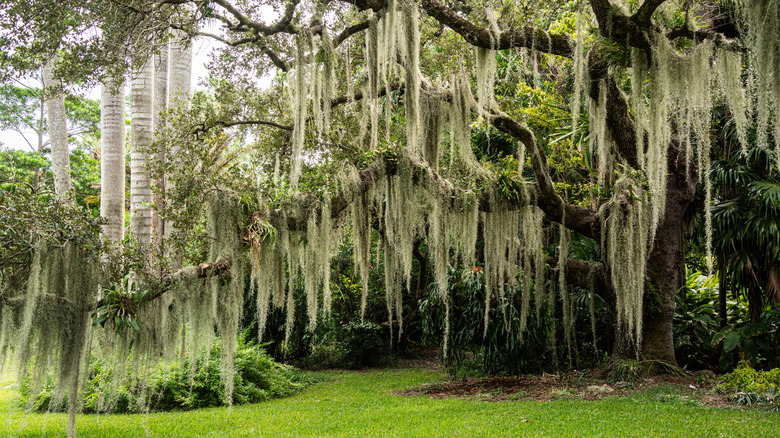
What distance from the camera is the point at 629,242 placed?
5.74 meters

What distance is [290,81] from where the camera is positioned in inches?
227

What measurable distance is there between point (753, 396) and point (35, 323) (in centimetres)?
698

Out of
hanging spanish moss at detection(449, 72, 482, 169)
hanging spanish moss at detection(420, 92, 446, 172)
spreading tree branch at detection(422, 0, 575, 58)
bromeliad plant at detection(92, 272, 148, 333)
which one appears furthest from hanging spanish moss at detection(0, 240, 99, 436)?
spreading tree branch at detection(422, 0, 575, 58)

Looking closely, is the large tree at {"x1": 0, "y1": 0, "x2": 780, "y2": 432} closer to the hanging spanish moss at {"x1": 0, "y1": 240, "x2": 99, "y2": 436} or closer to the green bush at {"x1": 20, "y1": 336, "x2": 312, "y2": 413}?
the hanging spanish moss at {"x1": 0, "y1": 240, "x2": 99, "y2": 436}

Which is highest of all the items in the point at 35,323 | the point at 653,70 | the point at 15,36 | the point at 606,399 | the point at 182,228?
the point at 15,36

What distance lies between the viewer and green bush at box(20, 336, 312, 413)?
21.3 feet

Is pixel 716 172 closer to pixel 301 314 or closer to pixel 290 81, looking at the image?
pixel 290 81

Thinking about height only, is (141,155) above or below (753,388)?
above

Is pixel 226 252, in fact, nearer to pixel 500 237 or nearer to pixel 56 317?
pixel 56 317

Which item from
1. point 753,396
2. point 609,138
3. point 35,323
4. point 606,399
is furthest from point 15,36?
point 753,396

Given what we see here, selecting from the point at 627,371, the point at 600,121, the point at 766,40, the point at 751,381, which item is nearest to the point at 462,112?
the point at 600,121

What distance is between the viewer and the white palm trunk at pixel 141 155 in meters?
7.80

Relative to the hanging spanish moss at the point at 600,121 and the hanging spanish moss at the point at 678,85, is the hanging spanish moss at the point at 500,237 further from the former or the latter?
the hanging spanish moss at the point at 678,85

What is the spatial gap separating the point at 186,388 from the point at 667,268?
6.88 metres
